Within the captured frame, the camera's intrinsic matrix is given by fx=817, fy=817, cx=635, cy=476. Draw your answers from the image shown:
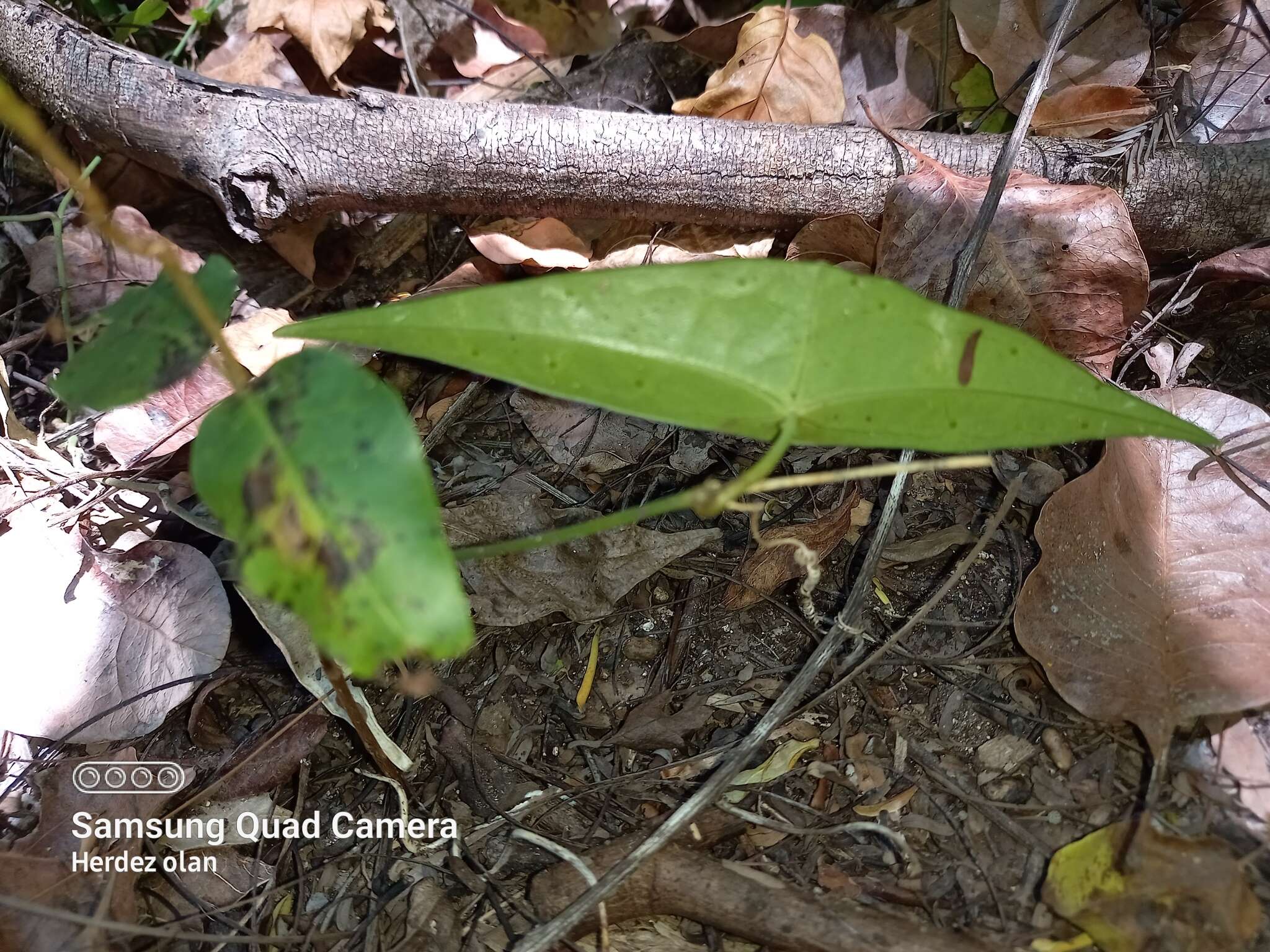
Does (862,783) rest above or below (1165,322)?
below

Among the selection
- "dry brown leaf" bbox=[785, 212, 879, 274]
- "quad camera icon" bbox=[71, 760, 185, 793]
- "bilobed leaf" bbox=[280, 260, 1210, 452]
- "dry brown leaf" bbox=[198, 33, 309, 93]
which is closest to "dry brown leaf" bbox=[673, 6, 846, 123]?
"dry brown leaf" bbox=[785, 212, 879, 274]

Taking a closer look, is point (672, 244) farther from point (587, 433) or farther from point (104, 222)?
point (104, 222)

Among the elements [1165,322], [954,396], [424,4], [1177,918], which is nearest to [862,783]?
[1177,918]

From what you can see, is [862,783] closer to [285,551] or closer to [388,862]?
[388,862]

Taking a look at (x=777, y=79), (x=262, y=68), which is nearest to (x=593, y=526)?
(x=777, y=79)

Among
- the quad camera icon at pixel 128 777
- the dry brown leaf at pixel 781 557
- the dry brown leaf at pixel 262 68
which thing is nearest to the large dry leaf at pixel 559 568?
the dry brown leaf at pixel 781 557

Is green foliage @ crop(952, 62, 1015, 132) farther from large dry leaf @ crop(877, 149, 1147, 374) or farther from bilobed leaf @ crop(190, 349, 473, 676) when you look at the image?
bilobed leaf @ crop(190, 349, 473, 676)
